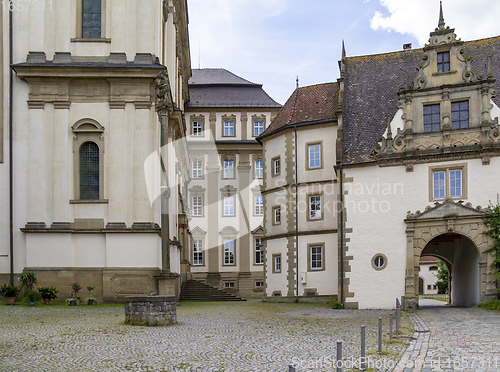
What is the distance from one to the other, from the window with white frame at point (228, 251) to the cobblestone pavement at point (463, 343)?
3429 cm

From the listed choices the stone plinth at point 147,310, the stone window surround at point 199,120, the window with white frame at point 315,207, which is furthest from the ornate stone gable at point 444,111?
the stone window surround at point 199,120

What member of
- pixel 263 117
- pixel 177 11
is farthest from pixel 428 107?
pixel 263 117

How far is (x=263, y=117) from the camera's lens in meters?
57.5

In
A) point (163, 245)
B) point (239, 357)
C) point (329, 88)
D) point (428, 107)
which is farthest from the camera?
point (329, 88)

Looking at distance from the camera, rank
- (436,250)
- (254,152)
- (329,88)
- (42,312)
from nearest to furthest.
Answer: (42,312), (436,250), (329,88), (254,152)

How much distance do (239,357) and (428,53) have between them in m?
21.6

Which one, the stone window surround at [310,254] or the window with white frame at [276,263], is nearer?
the stone window surround at [310,254]

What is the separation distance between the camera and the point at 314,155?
35969 mm

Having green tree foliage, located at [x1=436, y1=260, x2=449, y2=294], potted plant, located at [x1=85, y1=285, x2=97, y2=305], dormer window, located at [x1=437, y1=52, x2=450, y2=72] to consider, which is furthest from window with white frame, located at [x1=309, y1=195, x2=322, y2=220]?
green tree foliage, located at [x1=436, y1=260, x2=449, y2=294]

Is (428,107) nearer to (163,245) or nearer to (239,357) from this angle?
(163,245)

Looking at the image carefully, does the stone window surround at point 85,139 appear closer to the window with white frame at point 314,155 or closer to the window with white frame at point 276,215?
the window with white frame at point 276,215

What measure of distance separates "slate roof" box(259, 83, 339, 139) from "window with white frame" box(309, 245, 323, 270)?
281 inches

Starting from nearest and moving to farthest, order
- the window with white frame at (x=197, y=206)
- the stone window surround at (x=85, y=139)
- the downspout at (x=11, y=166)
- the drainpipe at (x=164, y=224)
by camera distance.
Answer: the drainpipe at (x=164, y=224), the downspout at (x=11, y=166), the stone window surround at (x=85, y=139), the window with white frame at (x=197, y=206)

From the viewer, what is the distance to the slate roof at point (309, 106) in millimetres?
35875
